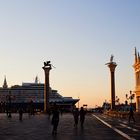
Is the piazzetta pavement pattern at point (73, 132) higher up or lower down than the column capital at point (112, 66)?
lower down

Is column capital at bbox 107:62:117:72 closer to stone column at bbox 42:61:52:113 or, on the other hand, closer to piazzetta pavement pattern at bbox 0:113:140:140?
stone column at bbox 42:61:52:113

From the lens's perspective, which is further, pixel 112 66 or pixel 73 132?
pixel 112 66

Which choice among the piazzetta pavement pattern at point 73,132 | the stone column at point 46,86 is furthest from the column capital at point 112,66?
the piazzetta pavement pattern at point 73,132

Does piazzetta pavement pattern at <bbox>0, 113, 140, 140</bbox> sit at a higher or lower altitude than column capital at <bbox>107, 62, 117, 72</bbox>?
lower

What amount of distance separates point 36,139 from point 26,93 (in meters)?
160

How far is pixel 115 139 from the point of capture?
21359mm

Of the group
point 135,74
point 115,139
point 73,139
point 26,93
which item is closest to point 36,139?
→ point 73,139

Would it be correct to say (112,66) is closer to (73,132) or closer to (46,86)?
(46,86)

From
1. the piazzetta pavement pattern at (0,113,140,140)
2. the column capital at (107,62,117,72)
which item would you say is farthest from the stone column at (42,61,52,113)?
the piazzetta pavement pattern at (0,113,140,140)

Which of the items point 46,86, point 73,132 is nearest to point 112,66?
point 46,86

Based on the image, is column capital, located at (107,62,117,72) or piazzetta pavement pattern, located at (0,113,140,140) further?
column capital, located at (107,62,117,72)

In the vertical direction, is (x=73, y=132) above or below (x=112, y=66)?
below

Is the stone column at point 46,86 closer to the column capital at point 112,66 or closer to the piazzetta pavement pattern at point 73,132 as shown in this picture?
the column capital at point 112,66

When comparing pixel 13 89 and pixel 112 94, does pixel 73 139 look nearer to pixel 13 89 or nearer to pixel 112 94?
pixel 112 94
